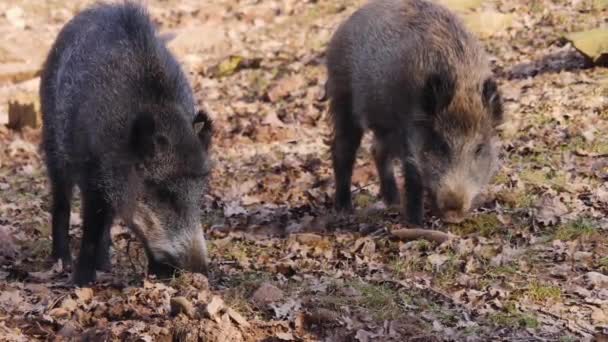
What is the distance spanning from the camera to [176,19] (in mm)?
18141

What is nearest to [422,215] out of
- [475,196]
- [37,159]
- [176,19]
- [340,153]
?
[475,196]

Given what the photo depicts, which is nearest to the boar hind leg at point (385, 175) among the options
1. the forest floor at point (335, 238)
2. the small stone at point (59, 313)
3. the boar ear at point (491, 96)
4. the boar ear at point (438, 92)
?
the forest floor at point (335, 238)

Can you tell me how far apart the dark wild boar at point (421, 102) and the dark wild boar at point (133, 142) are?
197 cm

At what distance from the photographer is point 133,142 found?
5977 mm

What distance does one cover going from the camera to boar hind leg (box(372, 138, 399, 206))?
842 centimetres

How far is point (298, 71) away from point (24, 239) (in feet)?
21.9

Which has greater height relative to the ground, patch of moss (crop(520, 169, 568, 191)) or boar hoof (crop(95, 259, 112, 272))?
boar hoof (crop(95, 259, 112, 272))

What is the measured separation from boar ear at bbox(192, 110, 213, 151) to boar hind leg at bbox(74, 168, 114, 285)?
0.77m

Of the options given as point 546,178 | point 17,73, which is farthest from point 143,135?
point 17,73

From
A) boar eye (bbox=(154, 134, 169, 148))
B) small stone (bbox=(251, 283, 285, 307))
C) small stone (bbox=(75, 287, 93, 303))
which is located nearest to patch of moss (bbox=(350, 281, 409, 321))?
small stone (bbox=(251, 283, 285, 307))

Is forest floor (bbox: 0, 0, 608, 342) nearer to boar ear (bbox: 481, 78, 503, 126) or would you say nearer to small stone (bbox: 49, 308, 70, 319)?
small stone (bbox: 49, 308, 70, 319)

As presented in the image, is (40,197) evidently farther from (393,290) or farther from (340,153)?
(393,290)

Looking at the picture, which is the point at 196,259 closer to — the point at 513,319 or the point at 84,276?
the point at 84,276

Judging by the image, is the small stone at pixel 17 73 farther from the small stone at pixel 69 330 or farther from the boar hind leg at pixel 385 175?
the small stone at pixel 69 330
